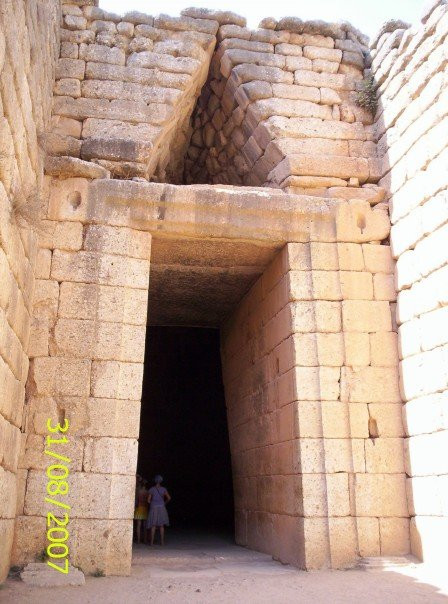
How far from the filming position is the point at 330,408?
20.4 feet

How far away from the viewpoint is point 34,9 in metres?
5.14

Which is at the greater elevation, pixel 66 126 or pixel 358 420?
pixel 66 126

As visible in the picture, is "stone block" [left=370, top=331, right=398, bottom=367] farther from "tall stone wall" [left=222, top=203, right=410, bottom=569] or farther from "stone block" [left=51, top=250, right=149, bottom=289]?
"stone block" [left=51, top=250, right=149, bottom=289]

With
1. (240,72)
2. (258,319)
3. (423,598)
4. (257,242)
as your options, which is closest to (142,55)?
(240,72)

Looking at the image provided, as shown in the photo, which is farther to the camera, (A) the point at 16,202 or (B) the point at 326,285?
(B) the point at 326,285

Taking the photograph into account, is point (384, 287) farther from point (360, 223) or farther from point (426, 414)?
point (426, 414)

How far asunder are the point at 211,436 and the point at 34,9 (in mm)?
10593

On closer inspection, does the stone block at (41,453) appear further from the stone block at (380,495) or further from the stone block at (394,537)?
the stone block at (394,537)

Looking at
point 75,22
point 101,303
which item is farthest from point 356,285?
point 75,22

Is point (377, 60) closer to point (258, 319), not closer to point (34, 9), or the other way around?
point (258, 319)

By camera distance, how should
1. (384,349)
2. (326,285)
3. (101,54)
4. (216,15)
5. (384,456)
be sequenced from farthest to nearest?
1. (216,15)
2. (101,54)
3. (326,285)
4. (384,349)
5. (384,456)

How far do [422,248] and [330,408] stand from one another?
200 centimetres

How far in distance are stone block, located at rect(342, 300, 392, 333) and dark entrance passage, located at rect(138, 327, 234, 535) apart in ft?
21.8

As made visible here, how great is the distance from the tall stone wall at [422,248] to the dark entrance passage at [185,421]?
6973 millimetres
